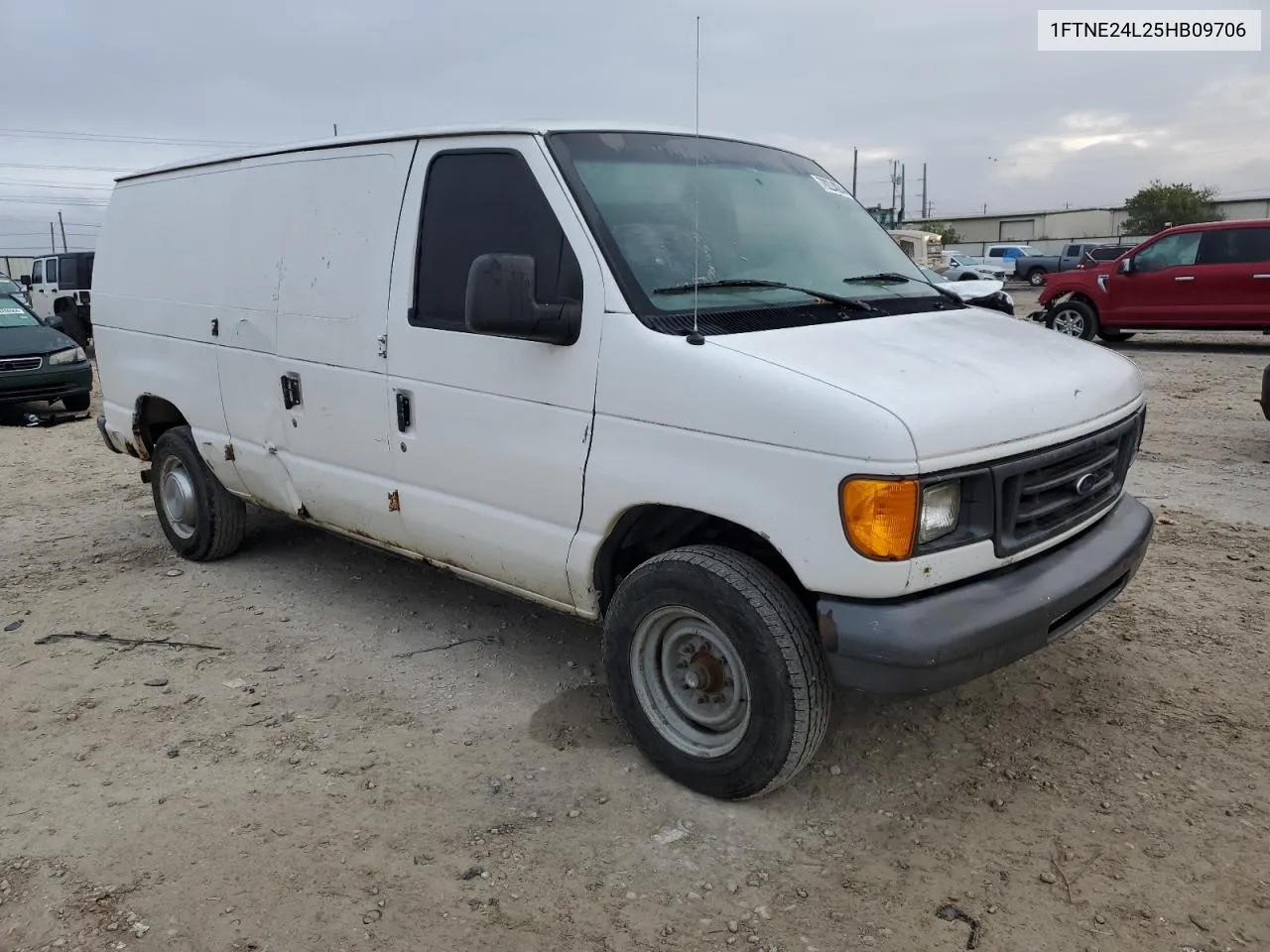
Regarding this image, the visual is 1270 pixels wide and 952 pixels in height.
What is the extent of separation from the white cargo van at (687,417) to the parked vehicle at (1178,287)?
37.0 ft

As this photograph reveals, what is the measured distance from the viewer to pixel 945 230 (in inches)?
2788

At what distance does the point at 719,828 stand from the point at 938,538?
3.74 feet

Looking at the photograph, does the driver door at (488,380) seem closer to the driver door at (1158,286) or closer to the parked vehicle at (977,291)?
the parked vehicle at (977,291)

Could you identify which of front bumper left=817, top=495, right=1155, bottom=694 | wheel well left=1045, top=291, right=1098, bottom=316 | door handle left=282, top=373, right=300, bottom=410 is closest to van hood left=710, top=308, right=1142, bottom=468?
front bumper left=817, top=495, right=1155, bottom=694

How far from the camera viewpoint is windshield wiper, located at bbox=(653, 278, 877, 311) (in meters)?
3.33

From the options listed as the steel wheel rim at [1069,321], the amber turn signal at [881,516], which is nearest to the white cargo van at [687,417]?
the amber turn signal at [881,516]

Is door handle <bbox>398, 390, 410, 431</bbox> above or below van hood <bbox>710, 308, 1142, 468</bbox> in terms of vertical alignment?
below

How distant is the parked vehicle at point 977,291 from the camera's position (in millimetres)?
4387

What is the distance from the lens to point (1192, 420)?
920 cm

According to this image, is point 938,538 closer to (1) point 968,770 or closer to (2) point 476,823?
(1) point 968,770

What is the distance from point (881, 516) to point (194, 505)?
432 cm

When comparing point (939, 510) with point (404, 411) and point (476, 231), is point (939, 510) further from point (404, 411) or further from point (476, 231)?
point (404, 411)

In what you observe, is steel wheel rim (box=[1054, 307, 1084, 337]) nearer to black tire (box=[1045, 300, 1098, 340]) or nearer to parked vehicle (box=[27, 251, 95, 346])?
black tire (box=[1045, 300, 1098, 340])

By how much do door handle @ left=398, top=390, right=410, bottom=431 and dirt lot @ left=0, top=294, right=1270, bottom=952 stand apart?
42.7 inches
